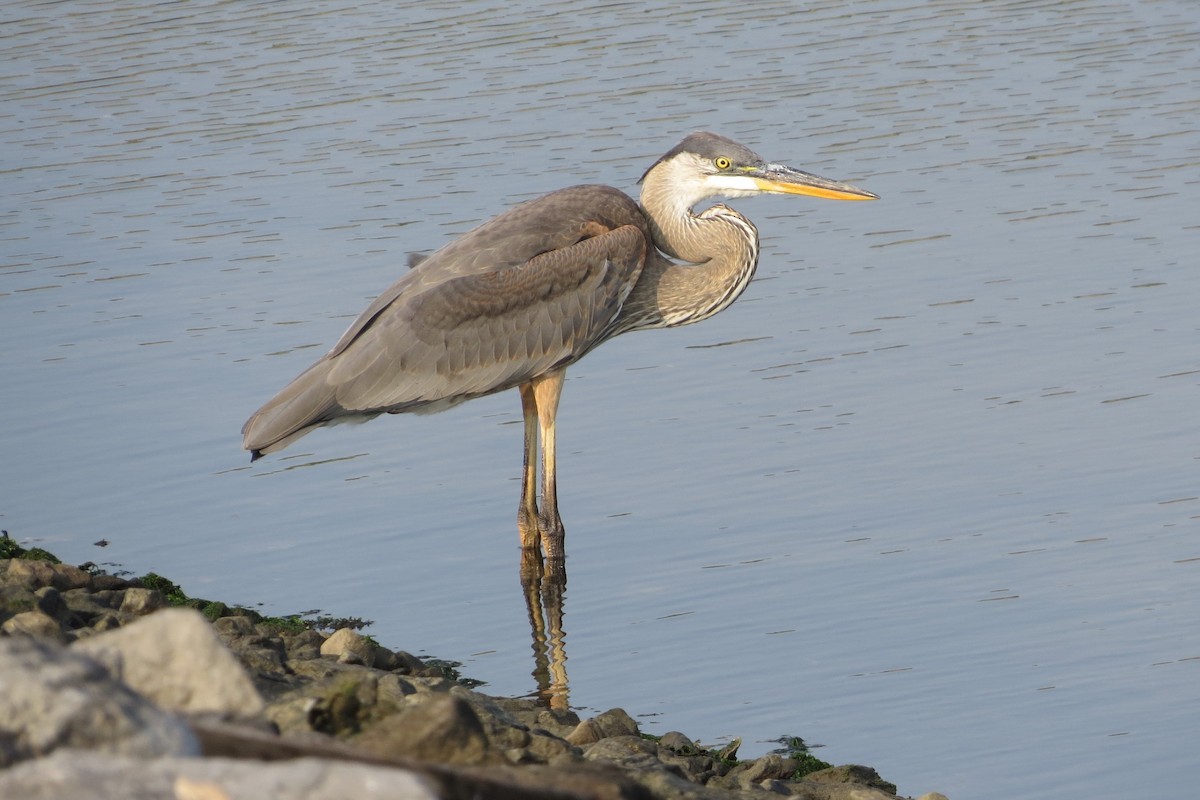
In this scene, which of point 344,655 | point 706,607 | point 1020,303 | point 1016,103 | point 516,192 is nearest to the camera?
point 344,655

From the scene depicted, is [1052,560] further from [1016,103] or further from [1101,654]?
[1016,103]

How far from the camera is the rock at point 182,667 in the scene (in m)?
4.35

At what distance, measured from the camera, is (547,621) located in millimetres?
8922

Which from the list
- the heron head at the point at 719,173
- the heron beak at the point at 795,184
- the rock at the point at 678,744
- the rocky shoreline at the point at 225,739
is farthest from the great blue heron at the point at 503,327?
the rocky shoreline at the point at 225,739

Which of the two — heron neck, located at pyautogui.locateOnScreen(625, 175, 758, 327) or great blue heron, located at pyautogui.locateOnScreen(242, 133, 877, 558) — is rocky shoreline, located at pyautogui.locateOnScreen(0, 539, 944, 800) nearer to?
great blue heron, located at pyautogui.locateOnScreen(242, 133, 877, 558)

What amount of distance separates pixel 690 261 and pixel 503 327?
1389 millimetres

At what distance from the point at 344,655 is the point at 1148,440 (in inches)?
182

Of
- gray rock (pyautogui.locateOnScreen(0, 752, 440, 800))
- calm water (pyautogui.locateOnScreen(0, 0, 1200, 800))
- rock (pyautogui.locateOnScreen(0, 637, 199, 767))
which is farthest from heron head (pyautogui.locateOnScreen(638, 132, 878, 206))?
gray rock (pyautogui.locateOnScreen(0, 752, 440, 800))

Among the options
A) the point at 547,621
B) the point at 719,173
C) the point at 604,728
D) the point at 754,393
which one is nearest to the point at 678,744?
the point at 604,728

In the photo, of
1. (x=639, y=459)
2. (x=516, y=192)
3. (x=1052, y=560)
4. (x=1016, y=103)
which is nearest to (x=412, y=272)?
(x=639, y=459)

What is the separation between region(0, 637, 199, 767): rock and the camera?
386 centimetres

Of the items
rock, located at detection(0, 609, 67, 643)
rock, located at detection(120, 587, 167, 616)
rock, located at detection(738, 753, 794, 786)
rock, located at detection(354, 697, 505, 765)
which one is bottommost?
rock, located at detection(738, 753, 794, 786)

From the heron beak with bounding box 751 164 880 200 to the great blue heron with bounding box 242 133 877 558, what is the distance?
0.81 m

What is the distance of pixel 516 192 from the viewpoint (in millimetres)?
16000
